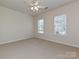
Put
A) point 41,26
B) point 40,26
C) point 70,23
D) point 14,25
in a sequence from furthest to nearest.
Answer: point 40,26
point 41,26
point 14,25
point 70,23

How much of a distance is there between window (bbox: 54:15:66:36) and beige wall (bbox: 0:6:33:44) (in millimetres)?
2710

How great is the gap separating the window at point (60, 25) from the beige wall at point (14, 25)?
107 inches

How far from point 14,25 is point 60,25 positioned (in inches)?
121

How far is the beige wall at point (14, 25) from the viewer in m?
6.53

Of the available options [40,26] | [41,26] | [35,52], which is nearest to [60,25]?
[41,26]

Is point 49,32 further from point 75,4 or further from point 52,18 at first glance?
point 75,4

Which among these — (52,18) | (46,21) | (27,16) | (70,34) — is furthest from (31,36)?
(70,34)

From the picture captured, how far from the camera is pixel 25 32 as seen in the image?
865 cm

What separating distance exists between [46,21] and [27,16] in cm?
190

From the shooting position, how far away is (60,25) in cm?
632

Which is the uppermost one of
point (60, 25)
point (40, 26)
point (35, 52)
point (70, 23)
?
point (70, 23)

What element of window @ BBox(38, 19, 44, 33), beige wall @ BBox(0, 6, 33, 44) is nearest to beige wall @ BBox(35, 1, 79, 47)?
window @ BBox(38, 19, 44, 33)

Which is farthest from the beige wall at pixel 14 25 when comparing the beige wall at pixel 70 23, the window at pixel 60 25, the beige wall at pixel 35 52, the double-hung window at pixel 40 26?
the window at pixel 60 25

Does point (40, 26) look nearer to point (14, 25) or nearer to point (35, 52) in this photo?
point (14, 25)
